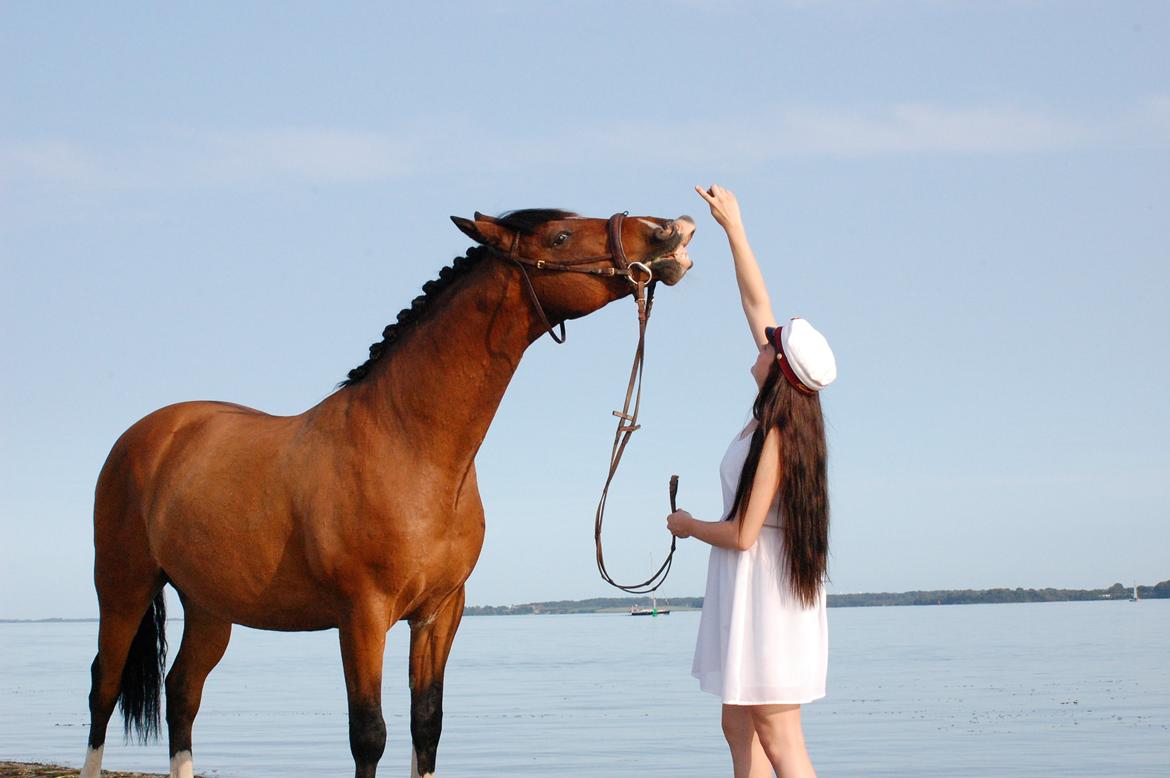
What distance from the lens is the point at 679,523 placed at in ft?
15.0

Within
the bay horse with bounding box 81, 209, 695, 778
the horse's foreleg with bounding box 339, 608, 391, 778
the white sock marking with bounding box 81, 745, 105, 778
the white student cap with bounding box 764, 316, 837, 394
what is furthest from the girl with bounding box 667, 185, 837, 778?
the white sock marking with bounding box 81, 745, 105, 778

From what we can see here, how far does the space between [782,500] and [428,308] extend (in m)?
1.77

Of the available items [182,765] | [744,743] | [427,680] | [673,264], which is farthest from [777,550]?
[182,765]

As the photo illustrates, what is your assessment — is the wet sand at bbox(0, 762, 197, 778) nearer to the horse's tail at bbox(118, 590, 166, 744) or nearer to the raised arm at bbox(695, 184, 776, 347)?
the horse's tail at bbox(118, 590, 166, 744)

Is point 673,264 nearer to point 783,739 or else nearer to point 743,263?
point 743,263

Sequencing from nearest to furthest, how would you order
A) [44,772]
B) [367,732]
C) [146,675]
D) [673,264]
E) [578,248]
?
[673,264] → [578,248] → [367,732] → [146,675] → [44,772]

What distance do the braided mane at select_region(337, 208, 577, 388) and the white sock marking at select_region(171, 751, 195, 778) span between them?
2.16 m

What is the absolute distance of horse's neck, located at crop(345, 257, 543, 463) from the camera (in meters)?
5.15

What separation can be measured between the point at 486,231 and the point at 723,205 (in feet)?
3.05

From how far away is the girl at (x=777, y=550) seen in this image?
442 cm

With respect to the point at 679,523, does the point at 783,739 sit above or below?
below

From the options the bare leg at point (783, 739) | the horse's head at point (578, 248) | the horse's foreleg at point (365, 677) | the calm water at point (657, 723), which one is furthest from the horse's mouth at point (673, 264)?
the calm water at point (657, 723)

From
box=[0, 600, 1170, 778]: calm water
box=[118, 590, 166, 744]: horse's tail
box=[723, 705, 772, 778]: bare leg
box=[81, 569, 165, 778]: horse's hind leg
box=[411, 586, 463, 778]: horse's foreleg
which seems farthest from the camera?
box=[0, 600, 1170, 778]: calm water

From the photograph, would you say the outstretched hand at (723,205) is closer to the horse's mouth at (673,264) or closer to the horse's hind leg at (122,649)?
the horse's mouth at (673,264)
